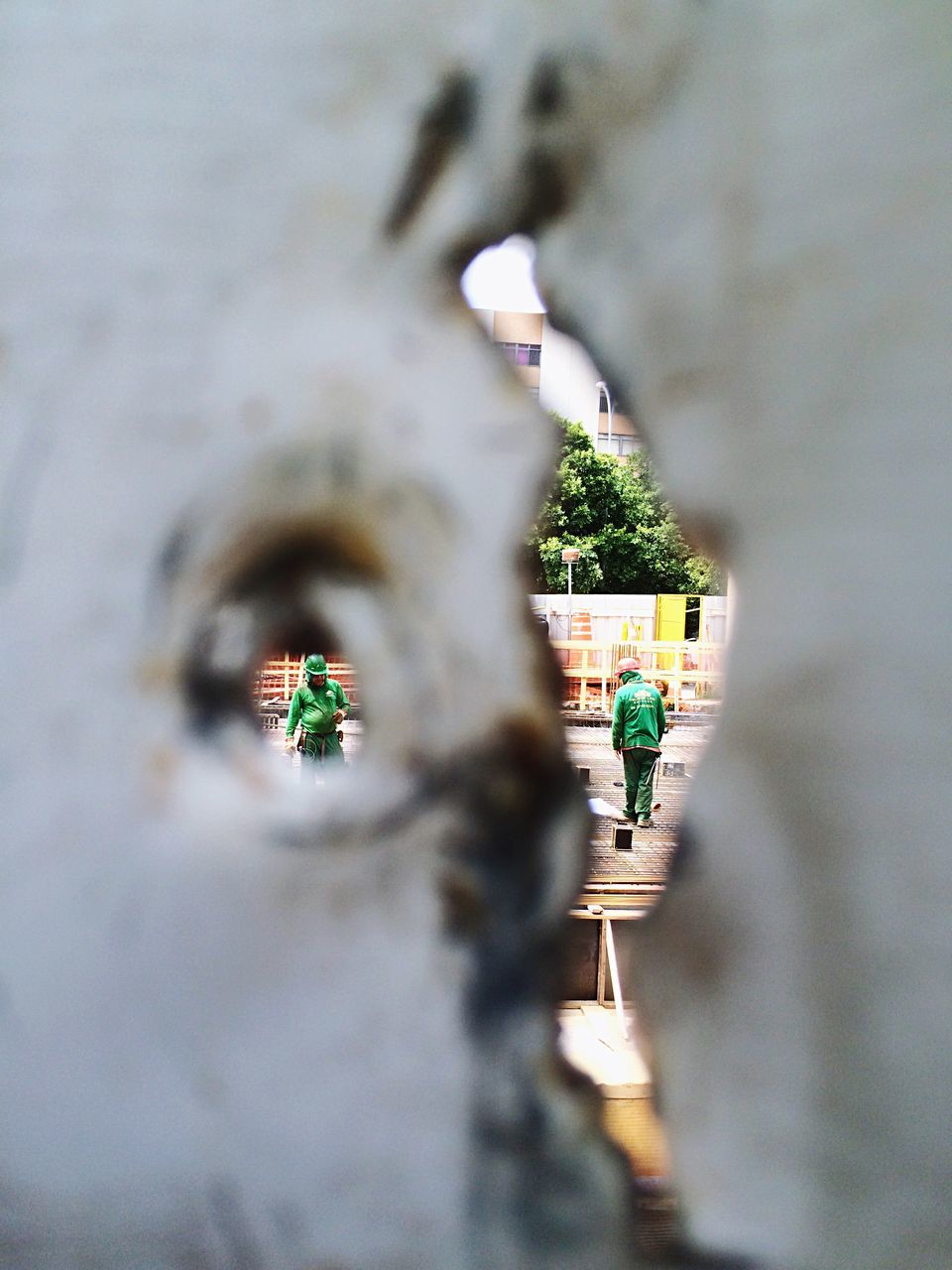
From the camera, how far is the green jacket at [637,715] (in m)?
5.11

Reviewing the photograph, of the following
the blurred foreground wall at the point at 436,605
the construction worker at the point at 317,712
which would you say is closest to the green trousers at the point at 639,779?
the construction worker at the point at 317,712

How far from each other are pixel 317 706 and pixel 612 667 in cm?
669

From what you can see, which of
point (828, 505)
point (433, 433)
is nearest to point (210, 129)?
point (433, 433)

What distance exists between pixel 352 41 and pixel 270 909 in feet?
3.17

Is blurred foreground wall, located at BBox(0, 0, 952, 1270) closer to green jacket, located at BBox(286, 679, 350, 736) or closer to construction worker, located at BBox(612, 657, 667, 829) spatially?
green jacket, located at BBox(286, 679, 350, 736)

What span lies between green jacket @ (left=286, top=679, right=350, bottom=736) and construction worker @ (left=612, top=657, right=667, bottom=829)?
5.56 ft

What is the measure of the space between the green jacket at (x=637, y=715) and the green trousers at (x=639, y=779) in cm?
5

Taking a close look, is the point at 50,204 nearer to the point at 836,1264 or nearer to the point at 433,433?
the point at 433,433

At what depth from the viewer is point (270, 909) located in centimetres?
97

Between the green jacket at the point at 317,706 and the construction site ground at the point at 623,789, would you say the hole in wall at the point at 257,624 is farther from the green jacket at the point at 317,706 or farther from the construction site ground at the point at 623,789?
the green jacket at the point at 317,706

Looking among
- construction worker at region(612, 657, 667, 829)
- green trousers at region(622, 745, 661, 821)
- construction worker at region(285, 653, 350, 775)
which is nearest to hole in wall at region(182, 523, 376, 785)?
construction worker at region(285, 653, 350, 775)

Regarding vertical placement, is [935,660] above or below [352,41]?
below

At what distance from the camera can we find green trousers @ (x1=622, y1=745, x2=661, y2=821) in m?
5.17

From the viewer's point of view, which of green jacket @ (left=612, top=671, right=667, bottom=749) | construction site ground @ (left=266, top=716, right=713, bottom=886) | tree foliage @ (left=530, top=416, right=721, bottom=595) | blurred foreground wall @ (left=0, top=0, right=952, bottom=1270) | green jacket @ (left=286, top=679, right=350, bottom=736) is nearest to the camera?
blurred foreground wall @ (left=0, top=0, right=952, bottom=1270)
